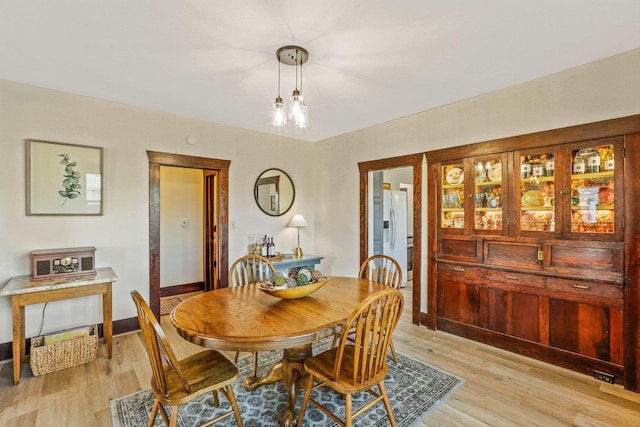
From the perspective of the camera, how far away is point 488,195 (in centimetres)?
326

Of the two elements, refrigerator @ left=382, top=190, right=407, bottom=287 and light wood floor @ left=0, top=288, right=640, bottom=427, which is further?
refrigerator @ left=382, top=190, right=407, bottom=287

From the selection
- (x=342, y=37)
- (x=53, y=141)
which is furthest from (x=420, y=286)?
(x=53, y=141)

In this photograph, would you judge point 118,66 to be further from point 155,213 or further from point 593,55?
point 593,55

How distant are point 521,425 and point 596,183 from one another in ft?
6.59

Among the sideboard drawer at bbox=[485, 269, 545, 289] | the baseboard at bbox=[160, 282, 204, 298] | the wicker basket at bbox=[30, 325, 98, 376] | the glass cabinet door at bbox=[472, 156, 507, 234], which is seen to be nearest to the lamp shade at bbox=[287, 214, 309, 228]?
the baseboard at bbox=[160, 282, 204, 298]

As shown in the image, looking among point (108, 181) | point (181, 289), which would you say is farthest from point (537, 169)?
point (181, 289)

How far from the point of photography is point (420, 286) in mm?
3779

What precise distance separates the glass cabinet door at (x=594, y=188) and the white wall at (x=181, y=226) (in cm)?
515

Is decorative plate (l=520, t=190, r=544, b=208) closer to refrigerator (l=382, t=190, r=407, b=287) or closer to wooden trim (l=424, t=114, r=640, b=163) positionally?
wooden trim (l=424, t=114, r=640, b=163)

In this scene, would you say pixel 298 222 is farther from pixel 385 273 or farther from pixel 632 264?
pixel 632 264

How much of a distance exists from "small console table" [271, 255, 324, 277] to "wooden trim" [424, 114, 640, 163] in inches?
84.2

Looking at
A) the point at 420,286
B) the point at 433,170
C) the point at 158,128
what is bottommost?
the point at 420,286

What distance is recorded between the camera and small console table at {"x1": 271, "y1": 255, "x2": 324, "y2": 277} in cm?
415

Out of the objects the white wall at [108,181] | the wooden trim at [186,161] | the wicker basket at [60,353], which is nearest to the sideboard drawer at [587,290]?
the white wall at [108,181]
